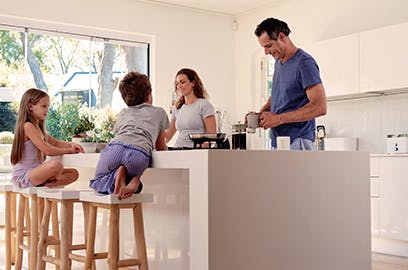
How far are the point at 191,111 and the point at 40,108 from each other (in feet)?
3.31

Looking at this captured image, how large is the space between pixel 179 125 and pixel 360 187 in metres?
1.50

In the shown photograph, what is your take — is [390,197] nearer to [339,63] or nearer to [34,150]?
[339,63]

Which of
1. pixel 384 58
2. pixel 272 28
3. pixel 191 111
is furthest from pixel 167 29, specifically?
pixel 272 28

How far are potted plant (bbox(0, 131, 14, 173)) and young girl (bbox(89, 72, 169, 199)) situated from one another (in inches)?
145

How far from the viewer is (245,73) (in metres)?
8.02

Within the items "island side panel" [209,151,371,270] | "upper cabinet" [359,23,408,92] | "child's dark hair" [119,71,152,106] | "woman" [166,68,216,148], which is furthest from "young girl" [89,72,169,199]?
"upper cabinet" [359,23,408,92]

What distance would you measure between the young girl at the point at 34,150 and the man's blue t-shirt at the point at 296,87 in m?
1.31

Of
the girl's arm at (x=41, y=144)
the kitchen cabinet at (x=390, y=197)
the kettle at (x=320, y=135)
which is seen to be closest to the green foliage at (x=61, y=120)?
the kettle at (x=320, y=135)

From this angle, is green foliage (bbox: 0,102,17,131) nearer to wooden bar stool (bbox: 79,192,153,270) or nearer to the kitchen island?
the kitchen island

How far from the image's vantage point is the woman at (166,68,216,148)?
13.6 ft

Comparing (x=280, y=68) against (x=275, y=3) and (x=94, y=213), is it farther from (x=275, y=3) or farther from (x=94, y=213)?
(x=275, y=3)

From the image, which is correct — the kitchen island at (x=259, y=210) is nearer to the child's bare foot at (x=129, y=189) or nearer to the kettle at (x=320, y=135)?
the child's bare foot at (x=129, y=189)

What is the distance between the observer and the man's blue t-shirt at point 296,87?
10.7ft

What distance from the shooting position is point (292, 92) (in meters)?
3.35
